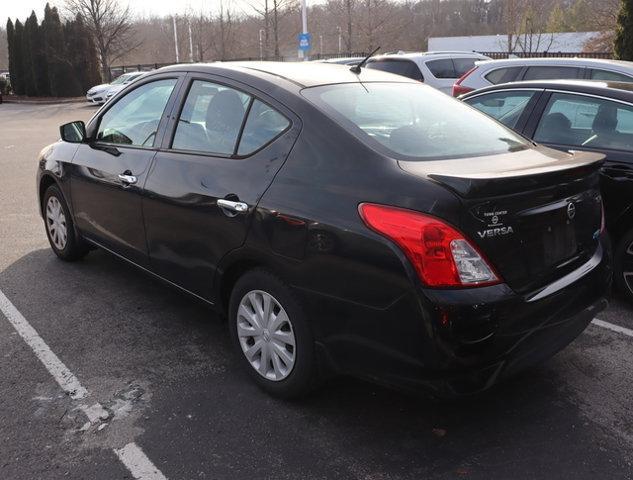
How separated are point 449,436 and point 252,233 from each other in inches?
54.0

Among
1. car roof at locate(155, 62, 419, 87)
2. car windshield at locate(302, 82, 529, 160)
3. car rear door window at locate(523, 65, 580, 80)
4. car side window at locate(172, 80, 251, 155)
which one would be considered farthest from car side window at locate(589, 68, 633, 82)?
car side window at locate(172, 80, 251, 155)

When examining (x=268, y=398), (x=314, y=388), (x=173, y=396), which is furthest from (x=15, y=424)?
(x=314, y=388)

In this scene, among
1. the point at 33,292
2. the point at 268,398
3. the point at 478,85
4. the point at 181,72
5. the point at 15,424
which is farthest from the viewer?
the point at 478,85

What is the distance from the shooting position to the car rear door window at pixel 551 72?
733 cm

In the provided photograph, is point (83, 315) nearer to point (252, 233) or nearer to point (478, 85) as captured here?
point (252, 233)

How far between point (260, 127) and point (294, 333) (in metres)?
1.11

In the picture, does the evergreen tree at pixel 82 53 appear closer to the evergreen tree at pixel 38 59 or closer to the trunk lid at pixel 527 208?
the evergreen tree at pixel 38 59

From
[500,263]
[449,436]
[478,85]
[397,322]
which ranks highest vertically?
[478,85]

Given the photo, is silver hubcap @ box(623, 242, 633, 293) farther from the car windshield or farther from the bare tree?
the bare tree

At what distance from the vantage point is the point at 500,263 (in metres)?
2.58

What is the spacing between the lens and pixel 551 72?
771 cm

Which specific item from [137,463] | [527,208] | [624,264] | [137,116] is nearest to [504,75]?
[624,264]

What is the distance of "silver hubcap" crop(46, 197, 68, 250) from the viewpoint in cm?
530

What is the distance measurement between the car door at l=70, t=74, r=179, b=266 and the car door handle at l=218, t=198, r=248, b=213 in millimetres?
895
